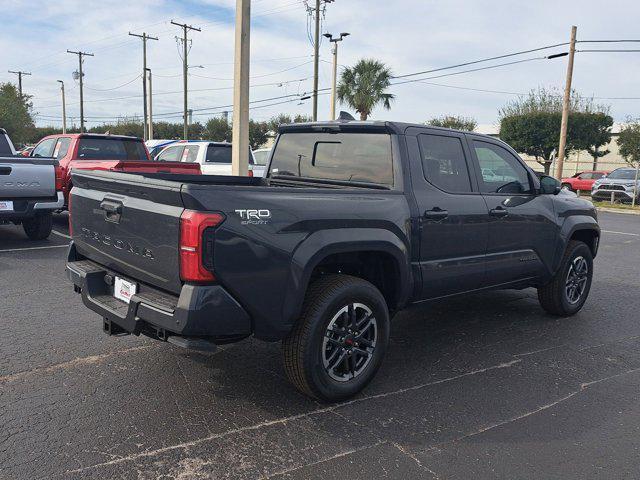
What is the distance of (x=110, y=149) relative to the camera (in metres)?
11.4

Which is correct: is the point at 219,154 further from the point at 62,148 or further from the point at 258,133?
the point at 258,133

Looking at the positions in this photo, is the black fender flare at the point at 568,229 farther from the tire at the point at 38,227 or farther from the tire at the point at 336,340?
the tire at the point at 38,227

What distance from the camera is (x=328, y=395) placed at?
3.62 metres

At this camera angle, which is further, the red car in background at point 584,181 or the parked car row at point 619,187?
the red car in background at point 584,181

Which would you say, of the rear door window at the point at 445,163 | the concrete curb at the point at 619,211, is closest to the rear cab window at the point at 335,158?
the rear door window at the point at 445,163

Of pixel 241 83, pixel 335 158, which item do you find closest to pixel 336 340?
pixel 335 158

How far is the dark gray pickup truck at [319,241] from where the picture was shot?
3.12 m

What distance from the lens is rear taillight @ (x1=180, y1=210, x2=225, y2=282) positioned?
9.80 feet

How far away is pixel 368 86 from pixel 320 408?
32.7 m

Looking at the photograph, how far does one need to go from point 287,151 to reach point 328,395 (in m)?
2.32

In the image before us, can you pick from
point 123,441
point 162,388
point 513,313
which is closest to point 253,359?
point 162,388

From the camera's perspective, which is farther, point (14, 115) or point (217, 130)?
point (217, 130)

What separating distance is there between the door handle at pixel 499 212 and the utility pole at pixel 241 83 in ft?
18.9

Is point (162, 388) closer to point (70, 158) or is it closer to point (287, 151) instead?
point (287, 151)
